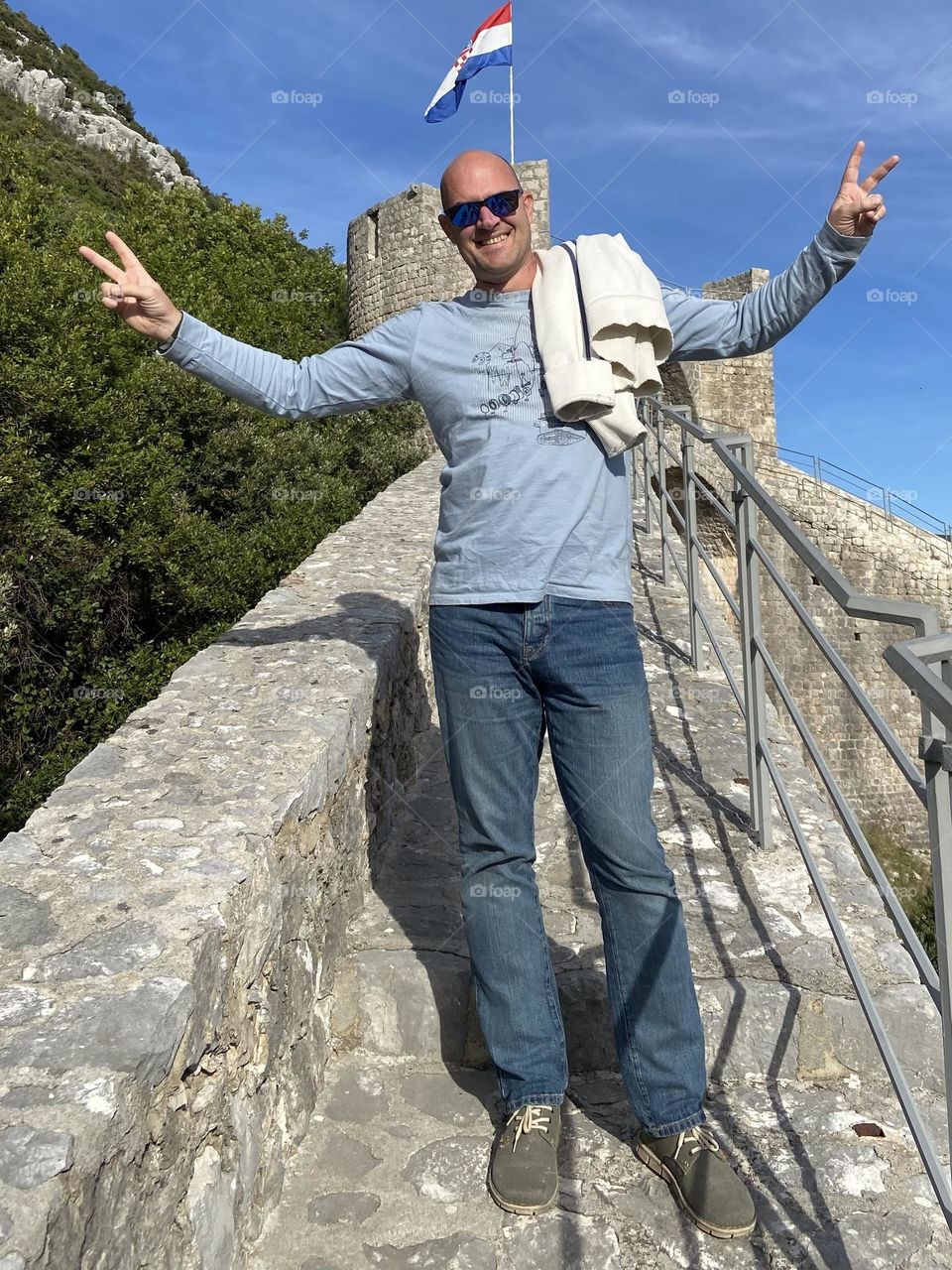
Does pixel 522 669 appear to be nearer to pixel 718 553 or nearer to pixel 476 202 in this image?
pixel 476 202

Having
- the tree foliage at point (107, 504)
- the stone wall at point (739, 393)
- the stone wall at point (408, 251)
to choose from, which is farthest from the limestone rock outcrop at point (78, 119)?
the tree foliage at point (107, 504)

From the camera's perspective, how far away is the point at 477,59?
14102mm

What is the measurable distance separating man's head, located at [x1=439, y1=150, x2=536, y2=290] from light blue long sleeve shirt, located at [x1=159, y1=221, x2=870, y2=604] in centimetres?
7

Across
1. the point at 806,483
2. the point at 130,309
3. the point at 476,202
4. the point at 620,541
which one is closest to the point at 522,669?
the point at 620,541

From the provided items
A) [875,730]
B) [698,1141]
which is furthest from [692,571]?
[698,1141]

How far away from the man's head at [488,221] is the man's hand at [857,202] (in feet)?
1.89

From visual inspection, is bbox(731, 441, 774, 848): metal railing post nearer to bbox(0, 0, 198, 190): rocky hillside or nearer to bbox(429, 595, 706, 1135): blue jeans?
bbox(429, 595, 706, 1135): blue jeans

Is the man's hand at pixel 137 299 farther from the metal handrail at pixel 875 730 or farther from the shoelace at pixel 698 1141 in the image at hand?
the shoelace at pixel 698 1141

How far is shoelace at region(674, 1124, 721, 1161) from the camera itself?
173cm

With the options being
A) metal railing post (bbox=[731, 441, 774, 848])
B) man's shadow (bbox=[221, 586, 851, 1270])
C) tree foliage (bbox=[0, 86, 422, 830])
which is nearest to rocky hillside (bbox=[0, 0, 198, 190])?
tree foliage (bbox=[0, 86, 422, 830])

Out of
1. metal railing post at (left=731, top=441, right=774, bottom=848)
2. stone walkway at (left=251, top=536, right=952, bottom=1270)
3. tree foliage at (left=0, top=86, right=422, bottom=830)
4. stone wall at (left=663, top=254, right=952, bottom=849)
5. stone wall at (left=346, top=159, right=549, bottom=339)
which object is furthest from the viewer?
stone wall at (left=663, top=254, right=952, bottom=849)

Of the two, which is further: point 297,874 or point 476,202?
point 297,874

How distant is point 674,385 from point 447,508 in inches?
774

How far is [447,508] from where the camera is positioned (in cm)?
190
